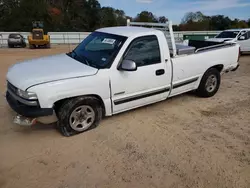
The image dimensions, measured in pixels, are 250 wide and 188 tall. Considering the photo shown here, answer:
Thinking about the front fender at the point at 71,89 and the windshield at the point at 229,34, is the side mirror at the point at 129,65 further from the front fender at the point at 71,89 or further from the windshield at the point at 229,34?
the windshield at the point at 229,34

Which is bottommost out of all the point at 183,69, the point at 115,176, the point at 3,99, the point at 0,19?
the point at 115,176

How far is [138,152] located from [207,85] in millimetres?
3071

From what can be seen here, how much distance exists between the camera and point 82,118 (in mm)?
4234

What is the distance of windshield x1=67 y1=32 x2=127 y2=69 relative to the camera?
4289 mm

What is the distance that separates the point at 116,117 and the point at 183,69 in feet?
5.72

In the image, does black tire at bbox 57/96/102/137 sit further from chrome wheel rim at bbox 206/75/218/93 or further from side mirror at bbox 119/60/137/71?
chrome wheel rim at bbox 206/75/218/93

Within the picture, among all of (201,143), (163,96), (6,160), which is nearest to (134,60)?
(163,96)

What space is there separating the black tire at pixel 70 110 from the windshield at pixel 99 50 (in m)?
0.62

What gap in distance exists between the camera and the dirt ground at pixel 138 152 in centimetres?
311

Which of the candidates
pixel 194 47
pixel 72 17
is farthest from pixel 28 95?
pixel 72 17

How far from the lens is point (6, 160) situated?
3.50 metres

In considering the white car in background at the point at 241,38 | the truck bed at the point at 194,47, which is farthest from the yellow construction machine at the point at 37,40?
the truck bed at the point at 194,47

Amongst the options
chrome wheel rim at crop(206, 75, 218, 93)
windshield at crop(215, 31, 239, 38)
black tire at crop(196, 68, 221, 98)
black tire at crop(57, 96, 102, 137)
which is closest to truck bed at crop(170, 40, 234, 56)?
black tire at crop(196, 68, 221, 98)

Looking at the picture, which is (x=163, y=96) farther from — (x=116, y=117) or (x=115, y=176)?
(x=115, y=176)
